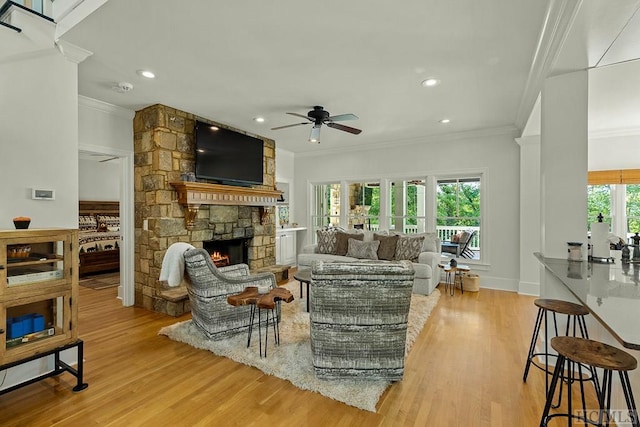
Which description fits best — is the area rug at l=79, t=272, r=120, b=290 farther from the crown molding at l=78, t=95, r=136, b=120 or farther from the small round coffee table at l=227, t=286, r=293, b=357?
the small round coffee table at l=227, t=286, r=293, b=357

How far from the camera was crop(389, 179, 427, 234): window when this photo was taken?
6.12m

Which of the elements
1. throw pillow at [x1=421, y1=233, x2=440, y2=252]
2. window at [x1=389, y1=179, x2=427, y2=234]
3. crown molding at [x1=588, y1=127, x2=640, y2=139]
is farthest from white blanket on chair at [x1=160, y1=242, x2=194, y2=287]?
crown molding at [x1=588, y1=127, x2=640, y2=139]

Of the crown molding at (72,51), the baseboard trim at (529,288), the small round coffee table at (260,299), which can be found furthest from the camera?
the baseboard trim at (529,288)

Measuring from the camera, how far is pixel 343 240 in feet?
19.2

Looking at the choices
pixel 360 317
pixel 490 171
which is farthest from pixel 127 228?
pixel 490 171

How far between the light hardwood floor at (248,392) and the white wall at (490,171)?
2.23 m

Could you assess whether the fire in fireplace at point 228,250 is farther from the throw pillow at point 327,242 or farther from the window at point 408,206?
the window at point 408,206

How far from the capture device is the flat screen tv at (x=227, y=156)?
14.8 ft

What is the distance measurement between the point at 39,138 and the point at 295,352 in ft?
9.32

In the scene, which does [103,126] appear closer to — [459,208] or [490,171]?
[459,208]

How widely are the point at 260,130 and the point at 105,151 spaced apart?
2374 millimetres

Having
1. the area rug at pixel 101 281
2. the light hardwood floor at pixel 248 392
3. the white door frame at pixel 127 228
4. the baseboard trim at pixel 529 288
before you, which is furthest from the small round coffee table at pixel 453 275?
the area rug at pixel 101 281

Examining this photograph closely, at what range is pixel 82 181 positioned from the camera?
693 cm

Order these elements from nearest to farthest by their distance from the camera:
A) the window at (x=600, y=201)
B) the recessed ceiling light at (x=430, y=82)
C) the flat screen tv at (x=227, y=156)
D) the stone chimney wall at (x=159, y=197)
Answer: the recessed ceiling light at (x=430, y=82) → the stone chimney wall at (x=159, y=197) → the flat screen tv at (x=227, y=156) → the window at (x=600, y=201)
